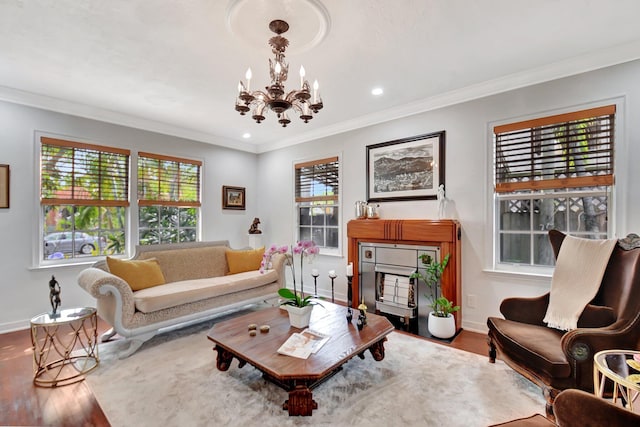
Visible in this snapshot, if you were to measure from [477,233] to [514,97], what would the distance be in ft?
4.77

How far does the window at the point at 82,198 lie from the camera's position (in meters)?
3.55

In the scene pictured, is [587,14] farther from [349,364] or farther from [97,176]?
[97,176]

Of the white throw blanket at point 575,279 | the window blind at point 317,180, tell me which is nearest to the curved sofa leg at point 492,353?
the white throw blanket at point 575,279

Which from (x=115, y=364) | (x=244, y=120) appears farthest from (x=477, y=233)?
(x=115, y=364)

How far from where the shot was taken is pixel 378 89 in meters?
3.28

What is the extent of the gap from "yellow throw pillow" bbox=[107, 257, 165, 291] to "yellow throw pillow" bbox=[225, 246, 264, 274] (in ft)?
2.97

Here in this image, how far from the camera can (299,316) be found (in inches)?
94.7

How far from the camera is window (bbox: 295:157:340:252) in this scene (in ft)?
15.3

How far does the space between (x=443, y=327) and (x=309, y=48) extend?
9.49 ft

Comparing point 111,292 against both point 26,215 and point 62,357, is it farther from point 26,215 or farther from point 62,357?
point 26,215

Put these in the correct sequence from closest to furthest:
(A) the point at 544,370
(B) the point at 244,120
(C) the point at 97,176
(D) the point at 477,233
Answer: (A) the point at 544,370 → (D) the point at 477,233 → (C) the point at 97,176 → (B) the point at 244,120

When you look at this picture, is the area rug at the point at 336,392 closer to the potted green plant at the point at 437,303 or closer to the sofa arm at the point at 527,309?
the potted green plant at the point at 437,303

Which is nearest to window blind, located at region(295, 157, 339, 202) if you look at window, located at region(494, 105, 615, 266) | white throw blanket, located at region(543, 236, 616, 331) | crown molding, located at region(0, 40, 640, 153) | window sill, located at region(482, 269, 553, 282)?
crown molding, located at region(0, 40, 640, 153)

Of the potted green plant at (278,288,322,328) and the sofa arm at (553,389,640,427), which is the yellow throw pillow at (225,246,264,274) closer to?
the potted green plant at (278,288,322,328)
